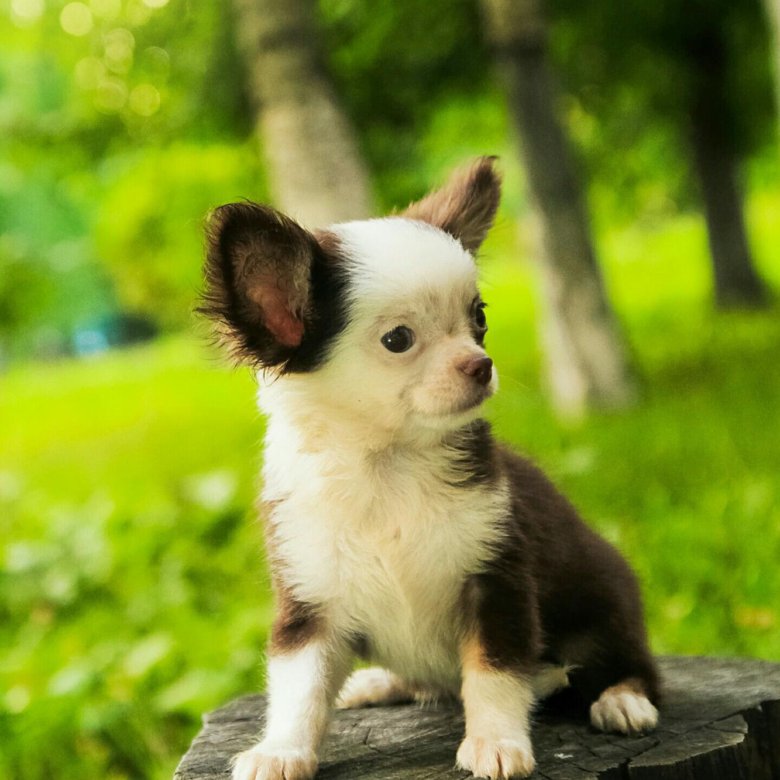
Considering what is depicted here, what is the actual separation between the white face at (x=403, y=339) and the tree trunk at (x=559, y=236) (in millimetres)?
7576

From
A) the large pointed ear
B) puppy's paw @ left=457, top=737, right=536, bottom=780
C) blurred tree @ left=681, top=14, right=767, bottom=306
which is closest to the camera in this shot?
puppy's paw @ left=457, top=737, right=536, bottom=780

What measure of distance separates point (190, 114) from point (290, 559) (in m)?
10.5

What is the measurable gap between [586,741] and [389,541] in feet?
2.34

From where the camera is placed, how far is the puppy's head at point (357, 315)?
2.75 m

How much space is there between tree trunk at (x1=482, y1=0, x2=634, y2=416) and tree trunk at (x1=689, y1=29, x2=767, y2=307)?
606 cm

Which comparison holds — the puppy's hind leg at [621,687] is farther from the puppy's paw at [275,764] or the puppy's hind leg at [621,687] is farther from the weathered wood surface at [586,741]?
the puppy's paw at [275,764]

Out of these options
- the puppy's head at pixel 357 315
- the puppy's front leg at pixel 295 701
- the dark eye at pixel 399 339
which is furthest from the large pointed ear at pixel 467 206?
the puppy's front leg at pixel 295 701

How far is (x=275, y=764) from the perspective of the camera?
270 cm

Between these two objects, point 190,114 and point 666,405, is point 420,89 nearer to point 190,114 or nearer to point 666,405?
point 190,114

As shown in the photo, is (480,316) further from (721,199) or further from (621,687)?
(721,199)

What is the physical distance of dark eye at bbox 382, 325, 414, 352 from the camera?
110 inches

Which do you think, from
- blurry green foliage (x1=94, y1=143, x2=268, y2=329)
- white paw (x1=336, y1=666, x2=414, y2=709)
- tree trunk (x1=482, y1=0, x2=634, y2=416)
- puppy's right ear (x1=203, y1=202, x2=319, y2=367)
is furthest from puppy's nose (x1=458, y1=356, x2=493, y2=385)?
blurry green foliage (x1=94, y1=143, x2=268, y2=329)

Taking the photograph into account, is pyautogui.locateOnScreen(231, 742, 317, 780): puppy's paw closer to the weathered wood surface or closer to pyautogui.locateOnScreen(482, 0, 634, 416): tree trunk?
the weathered wood surface

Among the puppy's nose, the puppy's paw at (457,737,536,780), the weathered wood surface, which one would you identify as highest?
the puppy's nose
